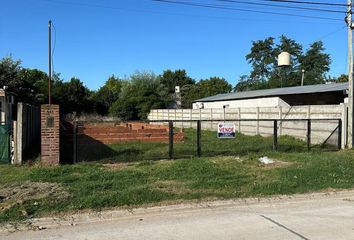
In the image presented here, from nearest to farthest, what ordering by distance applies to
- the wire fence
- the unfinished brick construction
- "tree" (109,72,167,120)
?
the wire fence → the unfinished brick construction → "tree" (109,72,167,120)

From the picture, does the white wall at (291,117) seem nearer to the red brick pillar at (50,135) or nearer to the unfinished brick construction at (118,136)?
the unfinished brick construction at (118,136)

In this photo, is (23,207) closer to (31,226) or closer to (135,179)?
(31,226)

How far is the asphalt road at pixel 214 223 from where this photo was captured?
6164 millimetres

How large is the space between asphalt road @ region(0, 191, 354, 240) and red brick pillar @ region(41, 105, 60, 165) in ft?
16.9

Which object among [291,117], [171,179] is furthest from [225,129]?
[291,117]

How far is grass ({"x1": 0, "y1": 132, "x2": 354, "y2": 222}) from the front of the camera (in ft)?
26.5

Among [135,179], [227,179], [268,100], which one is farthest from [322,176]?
[268,100]

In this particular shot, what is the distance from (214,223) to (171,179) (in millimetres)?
3591

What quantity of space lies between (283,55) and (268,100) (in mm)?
7818

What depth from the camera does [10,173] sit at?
35.7ft

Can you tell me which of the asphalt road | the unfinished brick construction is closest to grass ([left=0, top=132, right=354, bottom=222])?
the asphalt road

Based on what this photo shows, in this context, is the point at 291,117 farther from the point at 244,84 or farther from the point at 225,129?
the point at 244,84

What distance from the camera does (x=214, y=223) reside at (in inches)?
270

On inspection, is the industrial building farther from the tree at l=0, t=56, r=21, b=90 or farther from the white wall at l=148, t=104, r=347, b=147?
the tree at l=0, t=56, r=21, b=90
